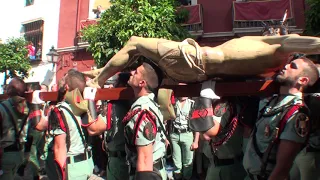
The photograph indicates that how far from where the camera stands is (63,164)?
145 inches

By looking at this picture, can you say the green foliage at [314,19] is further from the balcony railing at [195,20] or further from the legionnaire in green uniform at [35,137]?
the legionnaire in green uniform at [35,137]

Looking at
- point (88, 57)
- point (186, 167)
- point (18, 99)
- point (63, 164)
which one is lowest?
point (186, 167)

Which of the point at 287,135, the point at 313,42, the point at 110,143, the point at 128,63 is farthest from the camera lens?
→ the point at 110,143

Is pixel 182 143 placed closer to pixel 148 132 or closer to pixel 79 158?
pixel 79 158

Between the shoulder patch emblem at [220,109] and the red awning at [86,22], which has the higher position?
the red awning at [86,22]

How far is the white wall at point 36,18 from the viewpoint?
15180mm

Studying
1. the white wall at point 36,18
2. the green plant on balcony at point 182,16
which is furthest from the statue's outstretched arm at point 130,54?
the white wall at point 36,18

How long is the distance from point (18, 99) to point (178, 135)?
3.04m

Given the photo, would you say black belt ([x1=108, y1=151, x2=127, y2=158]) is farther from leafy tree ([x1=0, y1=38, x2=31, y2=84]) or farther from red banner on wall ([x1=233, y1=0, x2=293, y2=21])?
leafy tree ([x1=0, y1=38, x2=31, y2=84])

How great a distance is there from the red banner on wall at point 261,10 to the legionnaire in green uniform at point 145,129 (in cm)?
901

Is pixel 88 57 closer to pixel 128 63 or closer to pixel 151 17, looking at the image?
pixel 151 17

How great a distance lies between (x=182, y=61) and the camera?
8.34 ft

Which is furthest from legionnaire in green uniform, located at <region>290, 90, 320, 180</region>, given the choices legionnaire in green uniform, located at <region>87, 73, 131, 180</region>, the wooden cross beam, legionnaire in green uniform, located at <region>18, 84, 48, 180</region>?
legionnaire in green uniform, located at <region>18, 84, 48, 180</region>

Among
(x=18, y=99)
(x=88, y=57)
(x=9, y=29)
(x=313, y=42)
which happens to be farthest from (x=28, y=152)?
(x=9, y=29)
